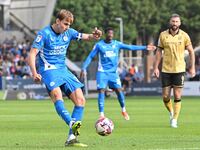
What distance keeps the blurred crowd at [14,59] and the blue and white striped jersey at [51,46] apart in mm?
33893

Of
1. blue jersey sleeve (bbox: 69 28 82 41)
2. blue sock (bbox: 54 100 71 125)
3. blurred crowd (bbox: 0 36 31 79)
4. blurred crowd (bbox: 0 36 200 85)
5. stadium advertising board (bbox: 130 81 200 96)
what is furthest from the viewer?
blurred crowd (bbox: 0 36 31 79)

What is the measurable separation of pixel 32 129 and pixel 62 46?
14.7 ft

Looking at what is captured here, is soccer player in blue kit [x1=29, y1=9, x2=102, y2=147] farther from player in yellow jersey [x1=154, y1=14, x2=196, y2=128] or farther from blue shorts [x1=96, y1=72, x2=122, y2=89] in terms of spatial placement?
blue shorts [x1=96, y1=72, x2=122, y2=89]

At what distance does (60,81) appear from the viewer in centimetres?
1454

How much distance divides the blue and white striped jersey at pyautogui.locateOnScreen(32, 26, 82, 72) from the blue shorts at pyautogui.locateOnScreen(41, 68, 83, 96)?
115mm

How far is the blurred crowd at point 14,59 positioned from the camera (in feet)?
169

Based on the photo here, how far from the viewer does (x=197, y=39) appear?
88188 mm

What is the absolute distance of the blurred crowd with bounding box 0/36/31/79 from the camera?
51406mm

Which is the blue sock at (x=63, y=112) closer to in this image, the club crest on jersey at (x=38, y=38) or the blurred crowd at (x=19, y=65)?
the club crest on jersey at (x=38, y=38)

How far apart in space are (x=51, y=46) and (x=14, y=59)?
40038 mm

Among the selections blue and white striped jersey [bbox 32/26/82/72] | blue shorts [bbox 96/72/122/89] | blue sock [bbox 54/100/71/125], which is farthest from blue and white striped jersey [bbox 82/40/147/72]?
blue sock [bbox 54/100/71/125]

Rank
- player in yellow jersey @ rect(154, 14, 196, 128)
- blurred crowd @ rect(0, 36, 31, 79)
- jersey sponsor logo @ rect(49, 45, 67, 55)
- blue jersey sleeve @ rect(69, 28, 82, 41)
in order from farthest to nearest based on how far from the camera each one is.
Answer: blurred crowd @ rect(0, 36, 31, 79) → player in yellow jersey @ rect(154, 14, 196, 128) → blue jersey sleeve @ rect(69, 28, 82, 41) → jersey sponsor logo @ rect(49, 45, 67, 55)

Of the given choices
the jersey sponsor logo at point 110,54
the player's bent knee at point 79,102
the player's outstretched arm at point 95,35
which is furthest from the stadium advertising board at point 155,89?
the player's bent knee at point 79,102

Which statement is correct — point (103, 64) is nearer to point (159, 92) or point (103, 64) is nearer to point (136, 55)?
point (159, 92)
